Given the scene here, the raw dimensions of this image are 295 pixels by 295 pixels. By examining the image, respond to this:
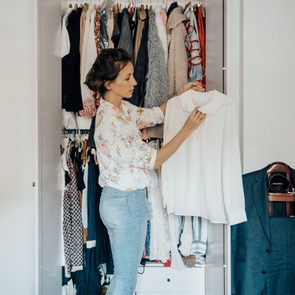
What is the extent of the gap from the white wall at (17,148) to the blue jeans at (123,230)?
48 cm

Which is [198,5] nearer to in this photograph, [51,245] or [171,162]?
[171,162]

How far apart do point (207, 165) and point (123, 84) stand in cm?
61

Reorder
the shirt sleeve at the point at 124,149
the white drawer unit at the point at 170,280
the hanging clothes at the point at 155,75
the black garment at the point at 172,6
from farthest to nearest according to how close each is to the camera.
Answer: the white drawer unit at the point at 170,280
the black garment at the point at 172,6
the hanging clothes at the point at 155,75
the shirt sleeve at the point at 124,149

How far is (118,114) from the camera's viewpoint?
5.20ft

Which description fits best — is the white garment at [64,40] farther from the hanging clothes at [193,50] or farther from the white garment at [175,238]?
A: the white garment at [175,238]

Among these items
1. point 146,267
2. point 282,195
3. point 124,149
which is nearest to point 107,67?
point 124,149

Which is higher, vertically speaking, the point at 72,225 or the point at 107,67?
the point at 107,67

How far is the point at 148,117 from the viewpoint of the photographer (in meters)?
1.90

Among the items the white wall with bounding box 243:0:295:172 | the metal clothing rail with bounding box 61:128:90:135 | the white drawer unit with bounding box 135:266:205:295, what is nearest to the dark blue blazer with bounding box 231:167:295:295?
the white wall with bounding box 243:0:295:172

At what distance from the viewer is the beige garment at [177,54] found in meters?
2.03

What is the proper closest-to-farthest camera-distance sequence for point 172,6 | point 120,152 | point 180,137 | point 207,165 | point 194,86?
point 120,152 < point 180,137 < point 207,165 < point 194,86 < point 172,6

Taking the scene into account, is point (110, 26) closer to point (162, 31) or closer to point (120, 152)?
point (162, 31)

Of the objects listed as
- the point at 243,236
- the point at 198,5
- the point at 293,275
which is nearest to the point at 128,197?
the point at 243,236

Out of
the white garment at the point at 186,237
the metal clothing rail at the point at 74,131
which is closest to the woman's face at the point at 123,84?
the metal clothing rail at the point at 74,131
